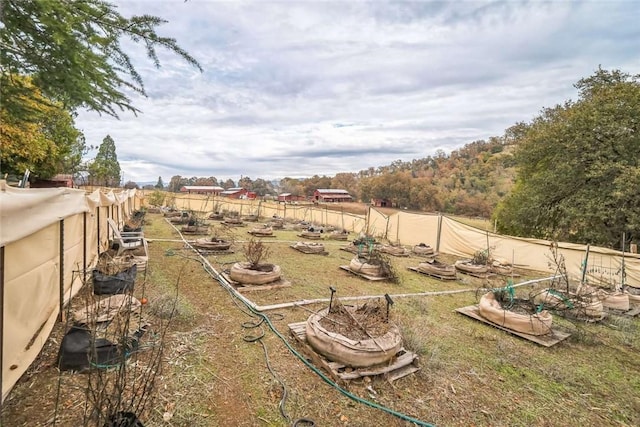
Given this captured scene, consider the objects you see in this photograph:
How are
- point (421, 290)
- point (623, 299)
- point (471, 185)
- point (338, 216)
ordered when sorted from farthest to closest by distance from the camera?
point (471, 185) < point (338, 216) < point (421, 290) < point (623, 299)

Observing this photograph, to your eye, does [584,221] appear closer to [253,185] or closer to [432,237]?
[432,237]

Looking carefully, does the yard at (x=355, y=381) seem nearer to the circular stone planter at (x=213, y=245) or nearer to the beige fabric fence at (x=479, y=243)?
the circular stone planter at (x=213, y=245)

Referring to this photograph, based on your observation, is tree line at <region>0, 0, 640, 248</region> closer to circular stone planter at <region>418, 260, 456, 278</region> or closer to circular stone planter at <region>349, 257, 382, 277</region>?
circular stone planter at <region>418, 260, 456, 278</region>

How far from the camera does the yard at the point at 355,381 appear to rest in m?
2.40

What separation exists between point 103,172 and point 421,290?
29.5 m

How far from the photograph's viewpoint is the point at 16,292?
8.02ft

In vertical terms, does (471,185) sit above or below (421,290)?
above

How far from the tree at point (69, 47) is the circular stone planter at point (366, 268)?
5646 millimetres

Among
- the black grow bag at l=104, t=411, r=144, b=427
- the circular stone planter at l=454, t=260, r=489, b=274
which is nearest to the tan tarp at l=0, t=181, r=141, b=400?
the black grow bag at l=104, t=411, r=144, b=427

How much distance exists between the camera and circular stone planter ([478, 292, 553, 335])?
440 cm

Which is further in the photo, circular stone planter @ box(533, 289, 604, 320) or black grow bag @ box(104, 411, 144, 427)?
circular stone planter @ box(533, 289, 604, 320)

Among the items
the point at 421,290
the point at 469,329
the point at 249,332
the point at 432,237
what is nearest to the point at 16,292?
the point at 249,332

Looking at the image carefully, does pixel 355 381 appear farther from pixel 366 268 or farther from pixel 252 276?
pixel 366 268

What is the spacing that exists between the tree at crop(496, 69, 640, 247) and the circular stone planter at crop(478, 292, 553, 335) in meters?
9.18
